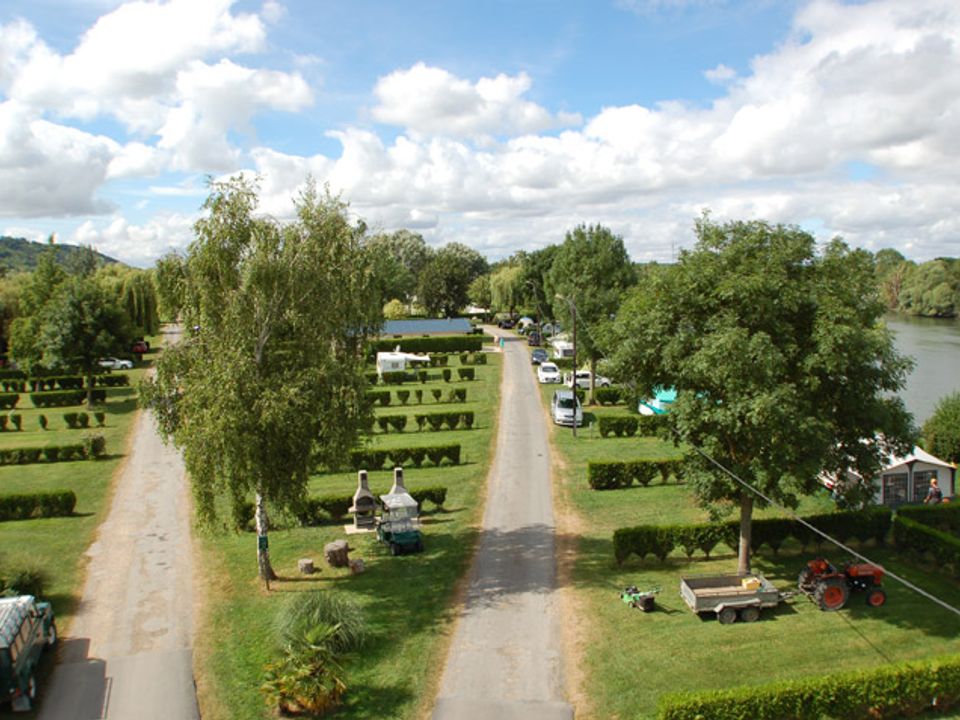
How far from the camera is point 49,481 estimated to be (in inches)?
1099

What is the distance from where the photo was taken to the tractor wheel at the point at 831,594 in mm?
15852

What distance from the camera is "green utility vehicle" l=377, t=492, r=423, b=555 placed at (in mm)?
19656

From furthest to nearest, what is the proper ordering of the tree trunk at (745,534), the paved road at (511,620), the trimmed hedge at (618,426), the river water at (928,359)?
1. the river water at (928,359)
2. the trimmed hedge at (618,426)
3. the tree trunk at (745,534)
4. the paved road at (511,620)

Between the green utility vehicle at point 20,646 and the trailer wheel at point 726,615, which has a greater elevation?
the green utility vehicle at point 20,646

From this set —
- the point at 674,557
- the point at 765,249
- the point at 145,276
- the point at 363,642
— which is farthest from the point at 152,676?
the point at 145,276

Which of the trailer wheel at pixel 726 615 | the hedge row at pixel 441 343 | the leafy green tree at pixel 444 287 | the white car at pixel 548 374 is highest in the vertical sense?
the leafy green tree at pixel 444 287

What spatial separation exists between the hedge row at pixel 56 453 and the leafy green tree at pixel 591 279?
2426 cm

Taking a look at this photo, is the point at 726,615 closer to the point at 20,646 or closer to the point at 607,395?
the point at 20,646

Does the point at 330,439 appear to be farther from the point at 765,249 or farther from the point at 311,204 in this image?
the point at 765,249

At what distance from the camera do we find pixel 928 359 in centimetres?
6319

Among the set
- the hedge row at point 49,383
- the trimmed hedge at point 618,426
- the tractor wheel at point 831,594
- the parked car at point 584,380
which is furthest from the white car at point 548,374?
the tractor wheel at point 831,594

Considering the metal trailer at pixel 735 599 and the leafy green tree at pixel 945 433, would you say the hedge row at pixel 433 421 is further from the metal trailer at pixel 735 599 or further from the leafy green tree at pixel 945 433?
the leafy green tree at pixel 945 433

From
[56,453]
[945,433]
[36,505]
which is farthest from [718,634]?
[56,453]

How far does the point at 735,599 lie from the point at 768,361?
522 cm
